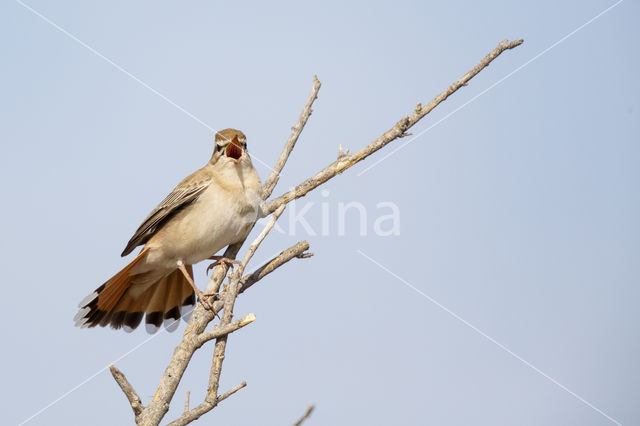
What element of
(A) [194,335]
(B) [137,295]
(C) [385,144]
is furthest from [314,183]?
(B) [137,295]

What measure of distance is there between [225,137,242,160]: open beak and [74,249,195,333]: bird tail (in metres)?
1.24

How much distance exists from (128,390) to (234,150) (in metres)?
3.07

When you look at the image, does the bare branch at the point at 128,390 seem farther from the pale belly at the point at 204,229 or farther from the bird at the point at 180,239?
the pale belly at the point at 204,229

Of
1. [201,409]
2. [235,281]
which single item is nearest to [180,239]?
[235,281]

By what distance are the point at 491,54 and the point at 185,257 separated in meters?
3.45

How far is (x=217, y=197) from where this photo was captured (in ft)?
22.4

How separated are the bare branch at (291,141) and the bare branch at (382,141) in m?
0.16

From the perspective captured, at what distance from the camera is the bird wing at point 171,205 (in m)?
7.02

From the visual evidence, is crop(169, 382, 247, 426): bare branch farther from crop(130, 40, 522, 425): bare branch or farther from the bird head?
the bird head

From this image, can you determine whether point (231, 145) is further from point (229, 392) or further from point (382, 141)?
point (229, 392)

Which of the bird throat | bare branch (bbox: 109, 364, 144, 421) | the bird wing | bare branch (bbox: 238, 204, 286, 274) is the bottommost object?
bare branch (bbox: 109, 364, 144, 421)

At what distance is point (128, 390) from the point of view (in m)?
4.68

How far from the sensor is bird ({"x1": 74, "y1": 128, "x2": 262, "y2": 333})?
668 centimetres

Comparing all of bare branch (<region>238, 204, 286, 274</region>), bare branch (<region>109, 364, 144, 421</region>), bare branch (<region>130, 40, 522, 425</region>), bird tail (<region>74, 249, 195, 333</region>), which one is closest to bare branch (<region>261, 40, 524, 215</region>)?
bare branch (<region>130, 40, 522, 425</region>)
